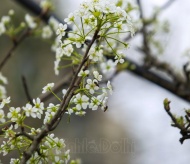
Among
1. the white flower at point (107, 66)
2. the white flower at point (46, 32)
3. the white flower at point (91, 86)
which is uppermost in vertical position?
the white flower at point (46, 32)

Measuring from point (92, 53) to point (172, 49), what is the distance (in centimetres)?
267

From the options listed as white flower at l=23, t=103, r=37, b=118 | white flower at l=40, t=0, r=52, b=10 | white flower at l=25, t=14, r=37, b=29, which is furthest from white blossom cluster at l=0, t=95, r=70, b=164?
white flower at l=40, t=0, r=52, b=10

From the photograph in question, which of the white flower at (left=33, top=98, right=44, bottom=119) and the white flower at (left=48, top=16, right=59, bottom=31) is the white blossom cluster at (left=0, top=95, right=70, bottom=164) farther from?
the white flower at (left=48, top=16, right=59, bottom=31)

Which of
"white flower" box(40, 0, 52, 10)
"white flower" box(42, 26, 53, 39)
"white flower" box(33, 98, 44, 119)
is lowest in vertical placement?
"white flower" box(33, 98, 44, 119)

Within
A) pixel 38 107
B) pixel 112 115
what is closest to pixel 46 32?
pixel 38 107

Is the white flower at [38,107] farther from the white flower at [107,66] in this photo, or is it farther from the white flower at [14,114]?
the white flower at [107,66]

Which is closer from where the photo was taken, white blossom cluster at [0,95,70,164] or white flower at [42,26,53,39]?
white blossom cluster at [0,95,70,164]

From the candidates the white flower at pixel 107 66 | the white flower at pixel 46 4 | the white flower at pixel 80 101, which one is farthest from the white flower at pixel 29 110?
the white flower at pixel 46 4

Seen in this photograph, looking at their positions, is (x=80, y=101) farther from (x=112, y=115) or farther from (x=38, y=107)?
(x=112, y=115)

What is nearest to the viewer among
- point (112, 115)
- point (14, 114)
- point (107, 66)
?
point (14, 114)

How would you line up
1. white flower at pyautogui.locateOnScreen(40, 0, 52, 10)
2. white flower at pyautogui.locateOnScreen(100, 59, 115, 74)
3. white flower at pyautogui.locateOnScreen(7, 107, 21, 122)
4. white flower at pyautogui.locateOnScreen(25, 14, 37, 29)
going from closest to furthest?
white flower at pyautogui.locateOnScreen(7, 107, 21, 122), white flower at pyautogui.locateOnScreen(100, 59, 115, 74), white flower at pyautogui.locateOnScreen(25, 14, 37, 29), white flower at pyautogui.locateOnScreen(40, 0, 52, 10)

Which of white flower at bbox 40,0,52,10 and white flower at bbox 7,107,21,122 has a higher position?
white flower at bbox 40,0,52,10

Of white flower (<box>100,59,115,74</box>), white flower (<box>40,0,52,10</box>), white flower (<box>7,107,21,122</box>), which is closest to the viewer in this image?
white flower (<box>7,107,21,122</box>)

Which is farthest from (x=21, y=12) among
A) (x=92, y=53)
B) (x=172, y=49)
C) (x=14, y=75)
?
(x=92, y=53)
